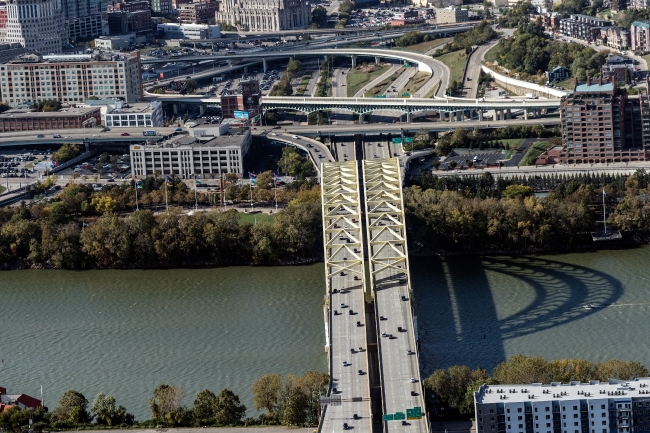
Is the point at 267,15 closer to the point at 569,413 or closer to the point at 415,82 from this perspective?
the point at 415,82

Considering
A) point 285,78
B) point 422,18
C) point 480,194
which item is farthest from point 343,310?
point 422,18

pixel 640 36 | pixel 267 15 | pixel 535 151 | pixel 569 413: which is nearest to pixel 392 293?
pixel 569 413

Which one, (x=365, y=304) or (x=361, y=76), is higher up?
(x=361, y=76)

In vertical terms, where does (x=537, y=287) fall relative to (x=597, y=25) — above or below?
below

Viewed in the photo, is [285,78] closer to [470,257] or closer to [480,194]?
[480,194]

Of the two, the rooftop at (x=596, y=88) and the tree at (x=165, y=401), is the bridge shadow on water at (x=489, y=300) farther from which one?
the rooftop at (x=596, y=88)

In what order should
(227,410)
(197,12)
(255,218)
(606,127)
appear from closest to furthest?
(227,410), (255,218), (606,127), (197,12)
